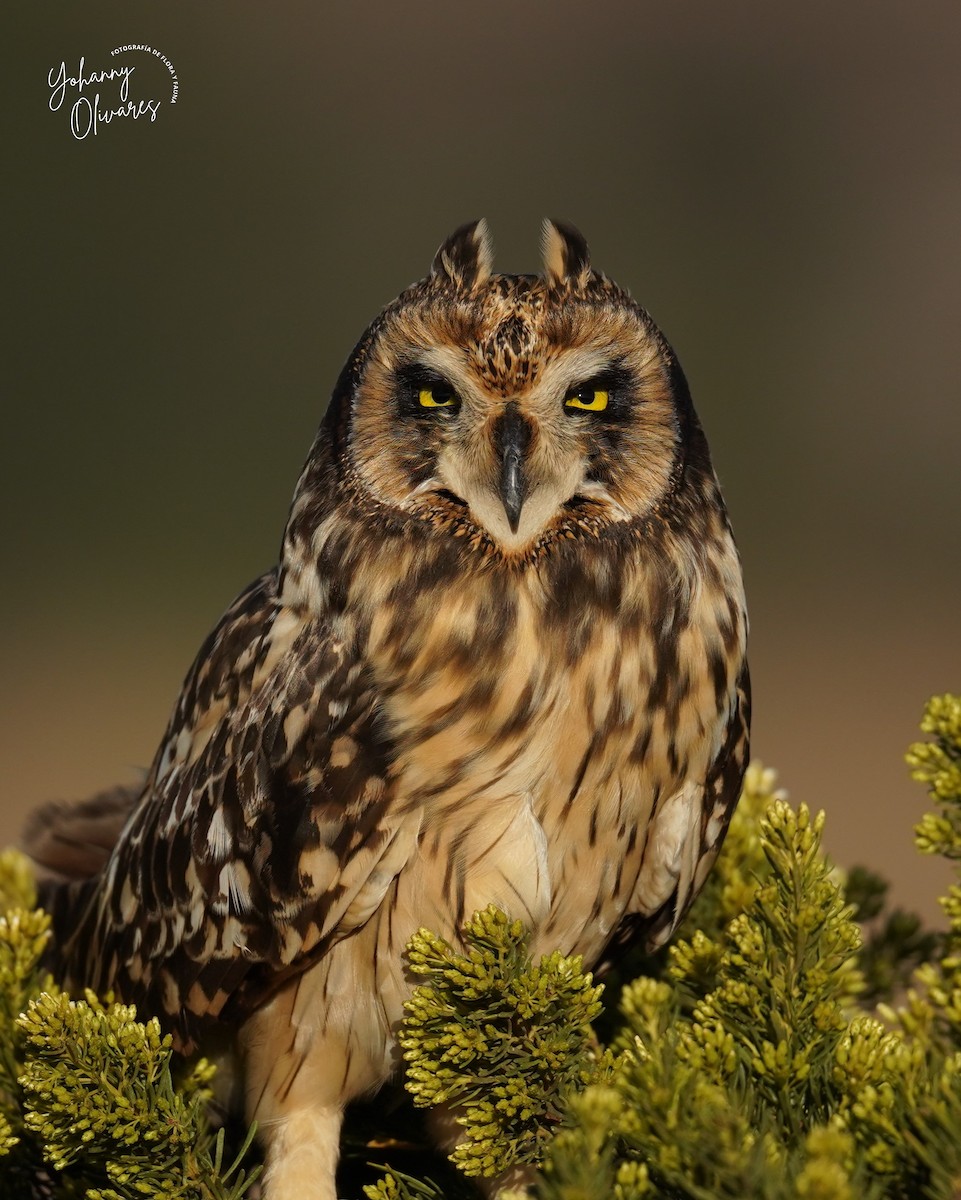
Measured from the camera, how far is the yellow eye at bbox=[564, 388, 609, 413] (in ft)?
5.58

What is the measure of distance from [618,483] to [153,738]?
21.8 ft

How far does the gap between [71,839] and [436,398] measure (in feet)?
3.89

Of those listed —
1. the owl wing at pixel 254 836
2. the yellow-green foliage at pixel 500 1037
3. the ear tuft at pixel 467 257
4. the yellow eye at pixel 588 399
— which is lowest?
the yellow-green foliage at pixel 500 1037

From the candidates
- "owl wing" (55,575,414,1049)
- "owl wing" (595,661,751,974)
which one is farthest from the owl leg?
"owl wing" (595,661,751,974)

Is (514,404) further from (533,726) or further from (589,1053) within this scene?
(589,1053)

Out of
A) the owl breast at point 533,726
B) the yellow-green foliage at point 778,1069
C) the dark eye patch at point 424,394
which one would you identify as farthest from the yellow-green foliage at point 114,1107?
the dark eye patch at point 424,394

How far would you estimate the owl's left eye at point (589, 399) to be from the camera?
1702 millimetres

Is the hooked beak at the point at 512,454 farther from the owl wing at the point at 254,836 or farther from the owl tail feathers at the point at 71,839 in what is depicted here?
the owl tail feathers at the point at 71,839

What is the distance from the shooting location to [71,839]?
95.6 inches

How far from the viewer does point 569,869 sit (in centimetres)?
176

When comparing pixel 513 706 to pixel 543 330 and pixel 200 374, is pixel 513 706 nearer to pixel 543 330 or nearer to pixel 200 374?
pixel 543 330

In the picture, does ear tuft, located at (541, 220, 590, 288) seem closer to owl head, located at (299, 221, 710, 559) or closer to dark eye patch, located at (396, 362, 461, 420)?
owl head, located at (299, 221, 710, 559)

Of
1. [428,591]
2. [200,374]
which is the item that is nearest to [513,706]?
[428,591]

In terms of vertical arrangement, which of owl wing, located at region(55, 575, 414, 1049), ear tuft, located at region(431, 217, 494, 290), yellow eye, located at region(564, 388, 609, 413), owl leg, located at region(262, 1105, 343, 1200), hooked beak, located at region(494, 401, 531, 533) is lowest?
owl leg, located at region(262, 1105, 343, 1200)
